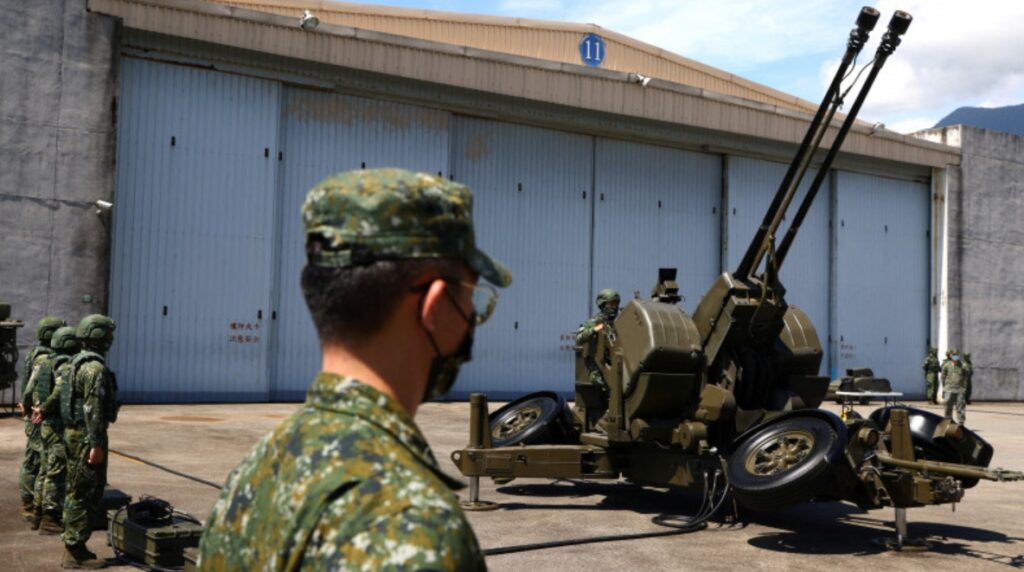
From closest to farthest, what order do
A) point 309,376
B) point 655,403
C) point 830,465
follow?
point 830,465, point 655,403, point 309,376

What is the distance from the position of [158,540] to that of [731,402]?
506 cm

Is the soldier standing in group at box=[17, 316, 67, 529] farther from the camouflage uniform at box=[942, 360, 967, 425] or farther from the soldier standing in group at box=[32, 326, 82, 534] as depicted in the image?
the camouflage uniform at box=[942, 360, 967, 425]

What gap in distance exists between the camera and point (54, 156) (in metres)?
19.6

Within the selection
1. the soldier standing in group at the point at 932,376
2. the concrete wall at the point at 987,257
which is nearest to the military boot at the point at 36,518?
the soldier standing in group at the point at 932,376

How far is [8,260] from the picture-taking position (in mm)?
19141

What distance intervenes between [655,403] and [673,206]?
1883 centimetres

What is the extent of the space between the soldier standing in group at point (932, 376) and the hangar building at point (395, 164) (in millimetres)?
935

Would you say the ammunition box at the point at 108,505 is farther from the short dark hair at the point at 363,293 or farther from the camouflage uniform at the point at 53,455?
the short dark hair at the point at 363,293

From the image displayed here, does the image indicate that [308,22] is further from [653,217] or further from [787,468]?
[787,468]

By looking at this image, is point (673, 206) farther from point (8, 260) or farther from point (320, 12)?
point (8, 260)

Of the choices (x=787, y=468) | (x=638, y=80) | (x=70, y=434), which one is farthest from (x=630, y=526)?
(x=638, y=80)

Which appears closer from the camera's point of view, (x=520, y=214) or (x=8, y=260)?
(x=8, y=260)

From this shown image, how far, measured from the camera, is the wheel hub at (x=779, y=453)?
8.73 metres

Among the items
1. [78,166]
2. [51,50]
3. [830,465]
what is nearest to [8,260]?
[78,166]
